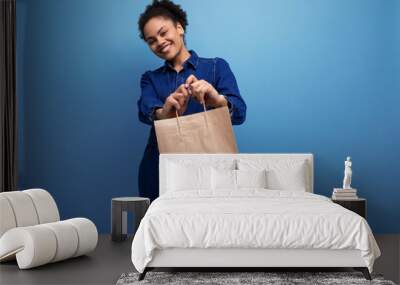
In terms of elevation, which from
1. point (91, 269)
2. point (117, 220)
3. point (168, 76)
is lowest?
point (91, 269)

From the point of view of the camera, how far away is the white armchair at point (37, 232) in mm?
4465

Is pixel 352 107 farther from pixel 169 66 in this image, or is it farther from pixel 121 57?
pixel 121 57

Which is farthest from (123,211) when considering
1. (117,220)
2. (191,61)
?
(191,61)

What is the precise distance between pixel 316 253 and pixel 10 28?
11.5ft

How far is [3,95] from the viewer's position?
590 centimetres

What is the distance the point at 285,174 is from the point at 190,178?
743 mm

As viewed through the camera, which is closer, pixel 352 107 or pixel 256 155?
pixel 256 155

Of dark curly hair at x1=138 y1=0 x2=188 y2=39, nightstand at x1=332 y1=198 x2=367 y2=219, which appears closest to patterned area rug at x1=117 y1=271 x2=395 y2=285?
nightstand at x1=332 y1=198 x2=367 y2=219

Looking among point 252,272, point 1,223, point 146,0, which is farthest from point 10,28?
point 252,272

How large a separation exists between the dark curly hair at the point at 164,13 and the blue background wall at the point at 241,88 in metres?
0.31

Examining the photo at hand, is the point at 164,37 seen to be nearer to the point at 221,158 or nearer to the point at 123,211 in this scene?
the point at 221,158

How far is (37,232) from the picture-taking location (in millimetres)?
4496

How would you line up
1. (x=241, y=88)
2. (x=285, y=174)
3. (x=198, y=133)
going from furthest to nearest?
(x=241, y=88) < (x=198, y=133) < (x=285, y=174)

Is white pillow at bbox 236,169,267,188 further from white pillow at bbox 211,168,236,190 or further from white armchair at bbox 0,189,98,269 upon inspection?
white armchair at bbox 0,189,98,269
